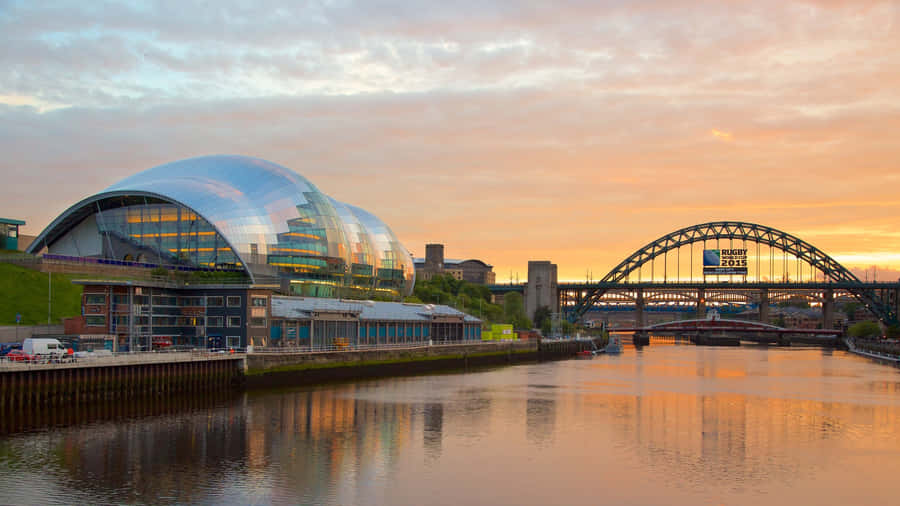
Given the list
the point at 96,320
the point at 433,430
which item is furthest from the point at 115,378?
the point at 433,430

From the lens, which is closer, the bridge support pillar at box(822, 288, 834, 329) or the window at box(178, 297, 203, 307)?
the window at box(178, 297, 203, 307)

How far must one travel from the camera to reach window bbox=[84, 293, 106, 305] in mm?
58156

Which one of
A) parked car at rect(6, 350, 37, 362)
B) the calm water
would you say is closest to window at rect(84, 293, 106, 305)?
the calm water

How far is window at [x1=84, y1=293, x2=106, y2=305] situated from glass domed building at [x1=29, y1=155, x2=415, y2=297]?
21242 millimetres

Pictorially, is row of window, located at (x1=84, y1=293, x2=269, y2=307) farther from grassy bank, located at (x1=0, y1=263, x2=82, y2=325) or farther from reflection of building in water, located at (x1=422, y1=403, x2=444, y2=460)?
reflection of building in water, located at (x1=422, y1=403, x2=444, y2=460)

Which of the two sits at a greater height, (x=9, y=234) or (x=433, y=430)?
(x=9, y=234)

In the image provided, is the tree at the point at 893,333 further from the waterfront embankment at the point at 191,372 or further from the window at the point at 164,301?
the window at the point at 164,301

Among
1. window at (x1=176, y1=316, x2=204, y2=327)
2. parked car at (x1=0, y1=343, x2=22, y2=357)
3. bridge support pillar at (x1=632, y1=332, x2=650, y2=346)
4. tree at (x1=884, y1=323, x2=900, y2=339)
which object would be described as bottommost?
bridge support pillar at (x1=632, y1=332, x2=650, y2=346)

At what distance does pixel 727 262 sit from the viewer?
183375mm

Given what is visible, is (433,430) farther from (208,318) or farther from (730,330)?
(730,330)

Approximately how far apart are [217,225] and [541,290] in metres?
106

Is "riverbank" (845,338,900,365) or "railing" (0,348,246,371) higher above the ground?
"railing" (0,348,246,371)

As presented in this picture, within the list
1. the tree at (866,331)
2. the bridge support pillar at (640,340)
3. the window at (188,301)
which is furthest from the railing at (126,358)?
the tree at (866,331)

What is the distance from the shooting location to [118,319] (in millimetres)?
59094
